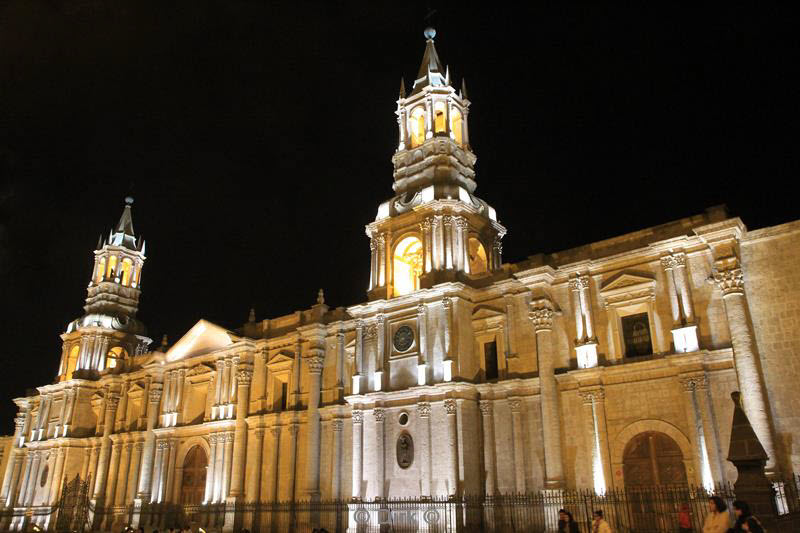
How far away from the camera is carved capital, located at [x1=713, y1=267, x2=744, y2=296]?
21125 millimetres

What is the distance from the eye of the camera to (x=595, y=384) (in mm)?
23625

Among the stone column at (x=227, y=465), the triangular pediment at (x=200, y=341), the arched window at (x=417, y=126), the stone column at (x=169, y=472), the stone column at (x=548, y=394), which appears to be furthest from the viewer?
the triangular pediment at (x=200, y=341)

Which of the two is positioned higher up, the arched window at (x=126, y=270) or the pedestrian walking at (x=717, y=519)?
the arched window at (x=126, y=270)

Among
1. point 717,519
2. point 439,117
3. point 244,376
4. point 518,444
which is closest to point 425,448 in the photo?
point 518,444

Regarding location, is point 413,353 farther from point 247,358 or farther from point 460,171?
point 247,358

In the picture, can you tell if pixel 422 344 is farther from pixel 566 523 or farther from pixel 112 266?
pixel 112 266

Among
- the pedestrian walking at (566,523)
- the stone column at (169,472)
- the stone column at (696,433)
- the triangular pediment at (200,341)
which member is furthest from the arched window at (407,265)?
the stone column at (169,472)

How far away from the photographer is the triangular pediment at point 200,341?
39719 millimetres

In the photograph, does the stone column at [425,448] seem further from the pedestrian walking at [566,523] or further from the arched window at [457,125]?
the arched window at [457,125]

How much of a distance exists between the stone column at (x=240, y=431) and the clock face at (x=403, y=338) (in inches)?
443

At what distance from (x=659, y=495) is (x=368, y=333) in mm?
14931

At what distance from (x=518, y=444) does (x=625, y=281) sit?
7.79 meters

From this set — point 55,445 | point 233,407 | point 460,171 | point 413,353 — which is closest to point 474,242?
point 460,171

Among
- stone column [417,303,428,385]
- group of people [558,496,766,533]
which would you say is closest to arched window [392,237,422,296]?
stone column [417,303,428,385]
